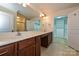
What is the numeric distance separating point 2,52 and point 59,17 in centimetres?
190

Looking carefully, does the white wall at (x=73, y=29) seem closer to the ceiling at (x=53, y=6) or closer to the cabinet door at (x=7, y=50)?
the ceiling at (x=53, y=6)

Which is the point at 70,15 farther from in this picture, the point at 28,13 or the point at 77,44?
the point at 28,13

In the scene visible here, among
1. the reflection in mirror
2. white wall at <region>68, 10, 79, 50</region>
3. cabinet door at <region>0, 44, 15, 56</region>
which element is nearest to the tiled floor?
white wall at <region>68, 10, 79, 50</region>

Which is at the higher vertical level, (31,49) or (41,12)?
(41,12)

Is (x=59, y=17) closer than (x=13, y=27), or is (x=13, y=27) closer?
(x=13, y=27)

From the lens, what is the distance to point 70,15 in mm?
3689

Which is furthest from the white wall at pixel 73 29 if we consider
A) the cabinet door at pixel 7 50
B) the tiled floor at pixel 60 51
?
the cabinet door at pixel 7 50

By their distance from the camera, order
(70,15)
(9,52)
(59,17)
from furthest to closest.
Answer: (70,15), (59,17), (9,52)

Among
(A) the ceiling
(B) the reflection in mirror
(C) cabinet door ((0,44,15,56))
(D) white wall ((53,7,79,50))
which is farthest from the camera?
(D) white wall ((53,7,79,50))

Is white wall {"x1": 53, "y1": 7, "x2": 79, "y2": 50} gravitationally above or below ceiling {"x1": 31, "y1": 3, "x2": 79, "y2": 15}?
below

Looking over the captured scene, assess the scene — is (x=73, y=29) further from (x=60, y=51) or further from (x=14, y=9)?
(x=14, y=9)

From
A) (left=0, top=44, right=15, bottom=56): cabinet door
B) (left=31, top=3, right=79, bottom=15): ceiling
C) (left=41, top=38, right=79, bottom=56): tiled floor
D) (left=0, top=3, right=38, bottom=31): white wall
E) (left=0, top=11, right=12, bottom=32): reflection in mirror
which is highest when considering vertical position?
(left=31, top=3, right=79, bottom=15): ceiling

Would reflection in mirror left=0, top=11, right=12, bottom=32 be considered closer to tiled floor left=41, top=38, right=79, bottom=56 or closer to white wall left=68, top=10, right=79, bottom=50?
tiled floor left=41, top=38, right=79, bottom=56

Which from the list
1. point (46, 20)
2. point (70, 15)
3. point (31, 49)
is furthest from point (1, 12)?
point (70, 15)
